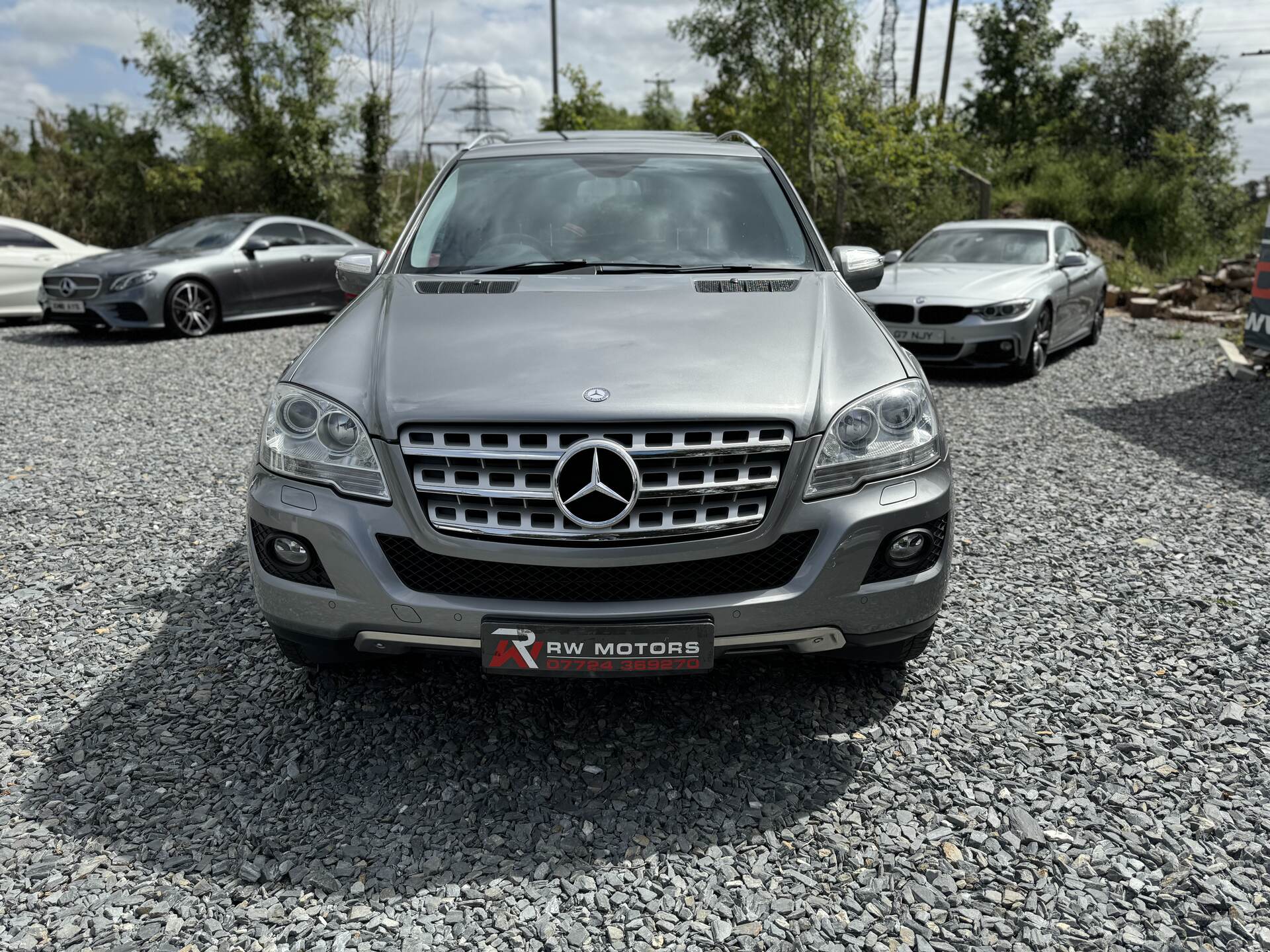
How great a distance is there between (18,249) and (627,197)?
37.7 feet

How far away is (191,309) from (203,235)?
1.25 m

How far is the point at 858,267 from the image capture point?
12.9 ft

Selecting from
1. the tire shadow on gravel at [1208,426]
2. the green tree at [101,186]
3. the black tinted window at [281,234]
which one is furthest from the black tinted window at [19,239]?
the tire shadow on gravel at [1208,426]

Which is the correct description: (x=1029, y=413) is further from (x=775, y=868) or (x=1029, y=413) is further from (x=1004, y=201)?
(x=1004, y=201)

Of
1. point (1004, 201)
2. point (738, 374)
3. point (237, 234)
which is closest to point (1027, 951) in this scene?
point (738, 374)

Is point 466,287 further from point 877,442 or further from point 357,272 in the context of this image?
point 877,442

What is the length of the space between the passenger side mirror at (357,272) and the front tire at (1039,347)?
704 cm

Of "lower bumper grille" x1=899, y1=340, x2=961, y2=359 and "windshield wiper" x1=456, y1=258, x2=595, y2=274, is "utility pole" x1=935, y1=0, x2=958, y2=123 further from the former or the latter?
"windshield wiper" x1=456, y1=258, x2=595, y2=274

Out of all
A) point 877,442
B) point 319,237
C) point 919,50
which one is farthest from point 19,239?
point 919,50

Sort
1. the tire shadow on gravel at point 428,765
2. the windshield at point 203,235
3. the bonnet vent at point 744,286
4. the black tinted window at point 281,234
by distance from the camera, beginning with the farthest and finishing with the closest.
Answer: the black tinted window at point 281,234, the windshield at point 203,235, the bonnet vent at point 744,286, the tire shadow on gravel at point 428,765

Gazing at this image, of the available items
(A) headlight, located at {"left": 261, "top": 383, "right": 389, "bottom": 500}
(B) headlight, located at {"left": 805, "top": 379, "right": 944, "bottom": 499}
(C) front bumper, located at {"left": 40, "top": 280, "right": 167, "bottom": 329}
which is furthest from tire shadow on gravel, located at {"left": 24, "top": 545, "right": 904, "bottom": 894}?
(C) front bumper, located at {"left": 40, "top": 280, "right": 167, "bottom": 329}

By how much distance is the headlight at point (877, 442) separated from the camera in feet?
8.53

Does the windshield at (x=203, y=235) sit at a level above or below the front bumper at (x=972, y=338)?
above

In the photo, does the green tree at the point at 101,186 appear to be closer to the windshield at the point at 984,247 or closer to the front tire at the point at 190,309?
the front tire at the point at 190,309
